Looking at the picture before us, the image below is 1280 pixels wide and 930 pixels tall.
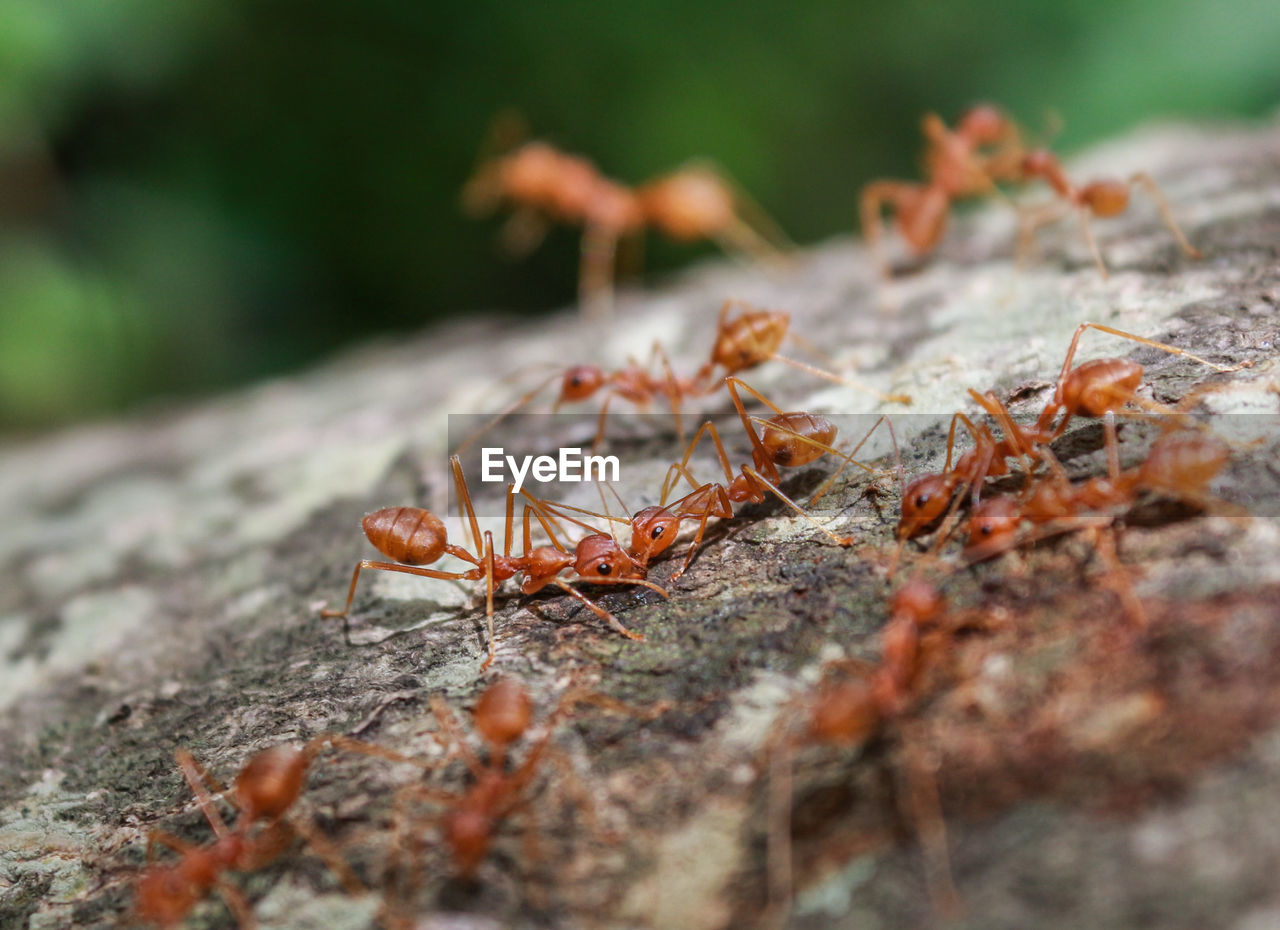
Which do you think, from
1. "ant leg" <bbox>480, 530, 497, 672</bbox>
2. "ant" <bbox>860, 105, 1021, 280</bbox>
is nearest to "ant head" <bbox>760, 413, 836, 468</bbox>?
"ant leg" <bbox>480, 530, 497, 672</bbox>

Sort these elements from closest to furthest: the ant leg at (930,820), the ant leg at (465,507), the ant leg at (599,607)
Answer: the ant leg at (930,820) → the ant leg at (599,607) → the ant leg at (465,507)

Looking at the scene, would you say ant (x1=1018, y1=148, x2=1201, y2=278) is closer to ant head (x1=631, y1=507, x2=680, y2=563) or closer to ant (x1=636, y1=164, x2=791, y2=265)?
ant (x1=636, y1=164, x2=791, y2=265)

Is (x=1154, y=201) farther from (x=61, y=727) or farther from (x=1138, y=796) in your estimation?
(x=61, y=727)

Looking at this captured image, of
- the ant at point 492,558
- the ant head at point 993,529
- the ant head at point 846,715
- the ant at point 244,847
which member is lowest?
the ant at point 244,847

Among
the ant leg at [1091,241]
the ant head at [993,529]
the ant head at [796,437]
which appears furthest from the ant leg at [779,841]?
the ant leg at [1091,241]

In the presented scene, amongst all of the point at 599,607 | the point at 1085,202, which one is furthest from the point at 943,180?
the point at 599,607

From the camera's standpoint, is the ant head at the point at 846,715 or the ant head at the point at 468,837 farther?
the ant head at the point at 468,837

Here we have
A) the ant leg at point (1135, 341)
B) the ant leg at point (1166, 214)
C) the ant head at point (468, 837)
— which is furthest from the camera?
the ant leg at point (1166, 214)

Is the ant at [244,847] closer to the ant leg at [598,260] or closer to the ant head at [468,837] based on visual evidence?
the ant head at [468,837]
